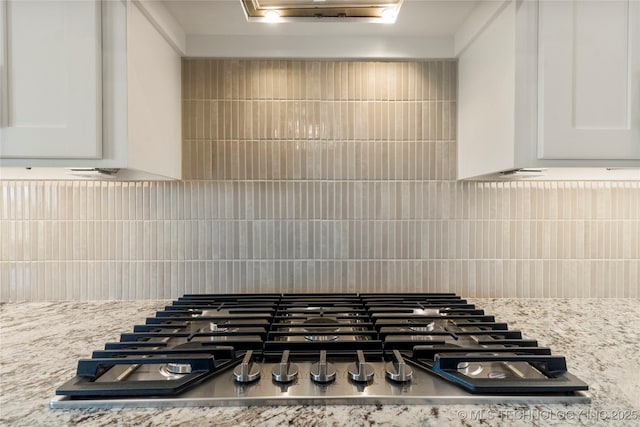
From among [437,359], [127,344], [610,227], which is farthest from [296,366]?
[610,227]

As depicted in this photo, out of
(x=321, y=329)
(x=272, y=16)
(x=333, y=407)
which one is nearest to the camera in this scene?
(x=333, y=407)

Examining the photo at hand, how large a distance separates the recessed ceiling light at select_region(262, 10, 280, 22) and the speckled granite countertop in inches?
35.7

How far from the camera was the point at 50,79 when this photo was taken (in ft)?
2.92

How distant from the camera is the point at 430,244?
1319 millimetres

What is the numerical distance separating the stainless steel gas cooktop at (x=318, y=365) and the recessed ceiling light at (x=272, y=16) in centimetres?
77

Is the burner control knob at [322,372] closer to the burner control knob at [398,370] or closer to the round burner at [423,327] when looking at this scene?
the burner control knob at [398,370]

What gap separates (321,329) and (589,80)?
88cm

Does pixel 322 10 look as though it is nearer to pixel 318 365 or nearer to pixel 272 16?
pixel 272 16

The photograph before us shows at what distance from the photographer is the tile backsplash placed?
1289 mm

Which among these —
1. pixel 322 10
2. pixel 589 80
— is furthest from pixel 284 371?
pixel 589 80

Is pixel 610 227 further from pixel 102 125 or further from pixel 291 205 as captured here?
pixel 102 125

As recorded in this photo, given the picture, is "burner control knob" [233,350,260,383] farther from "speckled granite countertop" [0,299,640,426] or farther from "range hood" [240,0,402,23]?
"range hood" [240,0,402,23]

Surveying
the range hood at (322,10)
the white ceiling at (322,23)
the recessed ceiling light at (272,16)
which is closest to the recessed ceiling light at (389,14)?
the range hood at (322,10)

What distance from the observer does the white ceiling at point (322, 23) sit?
1073 millimetres
